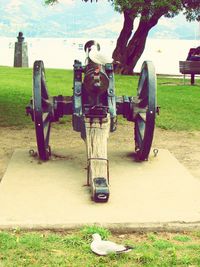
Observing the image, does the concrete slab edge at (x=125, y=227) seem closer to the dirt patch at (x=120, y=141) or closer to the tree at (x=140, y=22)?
Result: the dirt patch at (x=120, y=141)

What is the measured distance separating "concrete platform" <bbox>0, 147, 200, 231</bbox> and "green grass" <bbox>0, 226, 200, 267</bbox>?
14 centimetres

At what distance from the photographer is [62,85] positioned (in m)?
17.9

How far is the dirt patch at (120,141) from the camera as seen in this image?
7.83m

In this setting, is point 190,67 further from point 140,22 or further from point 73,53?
point 73,53

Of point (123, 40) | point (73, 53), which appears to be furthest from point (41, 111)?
point (73, 53)

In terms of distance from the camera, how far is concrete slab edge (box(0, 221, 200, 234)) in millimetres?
4691

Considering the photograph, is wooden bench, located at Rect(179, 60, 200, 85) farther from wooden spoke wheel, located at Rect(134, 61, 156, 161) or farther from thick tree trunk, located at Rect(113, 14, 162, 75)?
wooden spoke wheel, located at Rect(134, 61, 156, 161)

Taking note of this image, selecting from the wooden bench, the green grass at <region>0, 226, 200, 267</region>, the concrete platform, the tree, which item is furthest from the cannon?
the tree

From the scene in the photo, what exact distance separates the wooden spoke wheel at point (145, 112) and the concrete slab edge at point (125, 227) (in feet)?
6.44

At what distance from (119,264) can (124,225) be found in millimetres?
660

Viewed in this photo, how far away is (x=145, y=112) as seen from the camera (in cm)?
709

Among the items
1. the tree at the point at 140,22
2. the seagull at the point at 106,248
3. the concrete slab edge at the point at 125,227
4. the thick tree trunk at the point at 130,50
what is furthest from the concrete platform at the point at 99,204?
the thick tree trunk at the point at 130,50

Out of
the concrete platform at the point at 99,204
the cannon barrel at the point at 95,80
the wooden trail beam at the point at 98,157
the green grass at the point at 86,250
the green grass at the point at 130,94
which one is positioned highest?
the cannon barrel at the point at 95,80

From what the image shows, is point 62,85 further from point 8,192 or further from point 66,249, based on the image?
point 66,249
